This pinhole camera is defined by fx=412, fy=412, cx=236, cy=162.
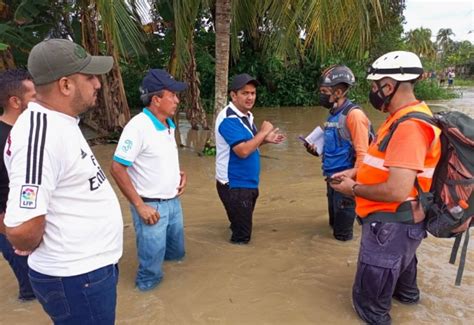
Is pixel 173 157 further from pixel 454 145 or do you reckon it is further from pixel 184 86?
pixel 454 145

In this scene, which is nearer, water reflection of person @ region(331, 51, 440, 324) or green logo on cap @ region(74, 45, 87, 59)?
green logo on cap @ region(74, 45, 87, 59)

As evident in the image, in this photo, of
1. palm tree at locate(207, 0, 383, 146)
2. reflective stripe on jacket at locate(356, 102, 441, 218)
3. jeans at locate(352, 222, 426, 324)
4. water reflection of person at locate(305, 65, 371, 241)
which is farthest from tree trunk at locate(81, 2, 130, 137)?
jeans at locate(352, 222, 426, 324)

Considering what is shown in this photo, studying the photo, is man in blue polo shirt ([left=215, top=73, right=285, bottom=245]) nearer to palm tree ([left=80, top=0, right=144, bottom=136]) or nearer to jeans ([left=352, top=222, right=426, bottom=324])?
jeans ([left=352, top=222, right=426, bottom=324])

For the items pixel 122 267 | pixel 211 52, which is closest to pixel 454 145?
pixel 122 267

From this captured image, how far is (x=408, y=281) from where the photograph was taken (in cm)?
338

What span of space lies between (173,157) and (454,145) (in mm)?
2195

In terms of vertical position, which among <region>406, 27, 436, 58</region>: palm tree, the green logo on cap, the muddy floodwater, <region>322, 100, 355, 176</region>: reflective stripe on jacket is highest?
<region>406, 27, 436, 58</region>: palm tree

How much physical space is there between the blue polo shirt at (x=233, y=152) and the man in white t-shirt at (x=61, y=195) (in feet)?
7.26

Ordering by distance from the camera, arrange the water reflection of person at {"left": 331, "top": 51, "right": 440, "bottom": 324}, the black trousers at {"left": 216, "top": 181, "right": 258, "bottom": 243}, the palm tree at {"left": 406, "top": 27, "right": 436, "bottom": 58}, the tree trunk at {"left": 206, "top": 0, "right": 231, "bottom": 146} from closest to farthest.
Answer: the water reflection of person at {"left": 331, "top": 51, "right": 440, "bottom": 324} → the black trousers at {"left": 216, "top": 181, "right": 258, "bottom": 243} → the tree trunk at {"left": 206, "top": 0, "right": 231, "bottom": 146} → the palm tree at {"left": 406, "top": 27, "right": 436, "bottom": 58}

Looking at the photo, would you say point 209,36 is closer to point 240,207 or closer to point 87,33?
point 87,33

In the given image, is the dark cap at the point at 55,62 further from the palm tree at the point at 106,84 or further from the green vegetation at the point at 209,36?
the palm tree at the point at 106,84

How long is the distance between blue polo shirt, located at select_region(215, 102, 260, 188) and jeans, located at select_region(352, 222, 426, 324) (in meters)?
1.61

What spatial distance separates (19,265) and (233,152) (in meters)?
2.20

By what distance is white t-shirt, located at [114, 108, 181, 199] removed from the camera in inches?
130
